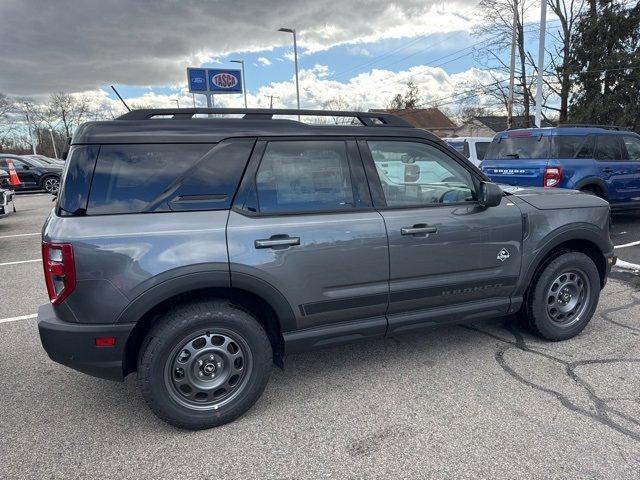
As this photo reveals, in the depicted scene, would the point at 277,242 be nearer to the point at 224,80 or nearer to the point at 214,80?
the point at 214,80

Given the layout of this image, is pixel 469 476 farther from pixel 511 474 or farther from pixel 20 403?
pixel 20 403

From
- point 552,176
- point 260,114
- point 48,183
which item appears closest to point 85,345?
point 260,114

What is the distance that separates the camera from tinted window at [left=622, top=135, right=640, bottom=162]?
8492 millimetres

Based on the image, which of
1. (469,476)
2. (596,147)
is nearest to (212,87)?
(596,147)

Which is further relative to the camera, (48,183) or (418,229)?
(48,183)

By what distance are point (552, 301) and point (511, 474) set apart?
193cm

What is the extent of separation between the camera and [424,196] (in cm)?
329

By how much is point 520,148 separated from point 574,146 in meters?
0.88

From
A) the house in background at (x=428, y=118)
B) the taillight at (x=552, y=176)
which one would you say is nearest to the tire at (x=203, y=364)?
the taillight at (x=552, y=176)

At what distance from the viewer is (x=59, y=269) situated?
95.0 inches

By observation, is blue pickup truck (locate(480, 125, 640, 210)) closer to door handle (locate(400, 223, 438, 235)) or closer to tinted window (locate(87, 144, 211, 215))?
door handle (locate(400, 223, 438, 235))

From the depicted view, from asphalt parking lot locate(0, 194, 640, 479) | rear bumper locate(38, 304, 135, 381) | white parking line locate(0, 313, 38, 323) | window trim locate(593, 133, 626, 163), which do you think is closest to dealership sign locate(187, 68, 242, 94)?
window trim locate(593, 133, 626, 163)

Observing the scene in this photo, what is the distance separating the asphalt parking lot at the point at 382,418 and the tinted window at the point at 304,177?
136 cm

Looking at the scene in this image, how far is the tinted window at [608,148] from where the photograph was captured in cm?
809
